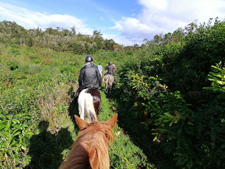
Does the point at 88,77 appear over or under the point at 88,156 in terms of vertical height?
over

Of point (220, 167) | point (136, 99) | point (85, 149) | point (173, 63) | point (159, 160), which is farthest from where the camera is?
point (136, 99)

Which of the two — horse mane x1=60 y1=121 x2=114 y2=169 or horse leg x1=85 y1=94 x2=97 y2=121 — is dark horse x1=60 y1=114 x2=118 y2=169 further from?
horse leg x1=85 y1=94 x2=97 y2=121

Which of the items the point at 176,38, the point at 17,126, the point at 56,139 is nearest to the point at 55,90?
the point at 56,139

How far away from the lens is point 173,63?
15.1 ft

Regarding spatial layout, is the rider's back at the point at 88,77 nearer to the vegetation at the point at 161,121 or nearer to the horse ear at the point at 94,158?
the vegetation at the point at 161,121

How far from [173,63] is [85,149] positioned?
4.70 metres

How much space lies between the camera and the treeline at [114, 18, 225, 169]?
2.17 m

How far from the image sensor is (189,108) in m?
2.89

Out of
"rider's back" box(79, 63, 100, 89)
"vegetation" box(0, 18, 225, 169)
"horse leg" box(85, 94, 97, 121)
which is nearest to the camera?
"vegetation" box(0, 18, 225, 169)

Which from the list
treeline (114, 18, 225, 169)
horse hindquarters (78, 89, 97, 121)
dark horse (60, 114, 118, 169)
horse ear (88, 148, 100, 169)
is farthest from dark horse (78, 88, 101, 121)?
Answer: horse ear (88, 148, 100, 169)

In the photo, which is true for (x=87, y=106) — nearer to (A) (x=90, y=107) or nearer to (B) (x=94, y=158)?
(A) (x=90, y=107)

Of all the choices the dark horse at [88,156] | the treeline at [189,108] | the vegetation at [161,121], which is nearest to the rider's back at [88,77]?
the vegetation at [161,121]

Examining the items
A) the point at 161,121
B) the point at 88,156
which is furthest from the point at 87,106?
the point at 88,156

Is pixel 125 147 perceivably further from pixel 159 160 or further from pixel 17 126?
pixel 17 126
